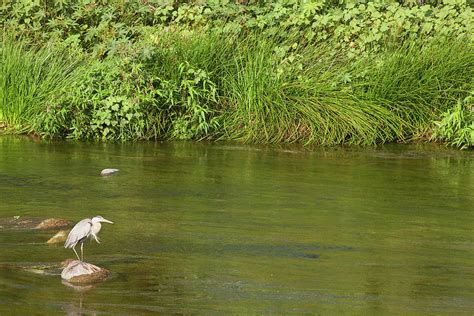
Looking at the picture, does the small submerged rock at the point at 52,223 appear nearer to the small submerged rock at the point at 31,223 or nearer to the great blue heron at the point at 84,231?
the small submerged rock at the point at 31,223

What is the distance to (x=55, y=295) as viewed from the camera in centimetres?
646

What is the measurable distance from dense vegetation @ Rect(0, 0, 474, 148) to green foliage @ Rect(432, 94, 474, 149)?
0.5 inches

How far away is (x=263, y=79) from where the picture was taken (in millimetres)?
12719

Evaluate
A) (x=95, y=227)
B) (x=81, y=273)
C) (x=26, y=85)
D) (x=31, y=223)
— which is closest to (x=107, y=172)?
(x=31, y=223)

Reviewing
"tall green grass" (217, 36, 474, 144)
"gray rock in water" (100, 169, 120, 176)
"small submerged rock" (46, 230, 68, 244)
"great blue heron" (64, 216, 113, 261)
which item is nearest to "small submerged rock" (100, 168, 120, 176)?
"gray rock in water" (100, 169, 120, 176)

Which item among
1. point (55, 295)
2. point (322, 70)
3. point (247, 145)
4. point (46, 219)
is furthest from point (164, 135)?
point (55, 295)

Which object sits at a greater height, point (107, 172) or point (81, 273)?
point (107, 172)

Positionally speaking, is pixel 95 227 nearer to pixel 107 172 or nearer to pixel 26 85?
pixel 107 172

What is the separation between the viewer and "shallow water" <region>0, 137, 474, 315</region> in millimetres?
6539

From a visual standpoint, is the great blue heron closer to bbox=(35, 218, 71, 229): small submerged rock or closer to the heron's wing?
the heron's wing

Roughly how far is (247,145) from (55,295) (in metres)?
6.19

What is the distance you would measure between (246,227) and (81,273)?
1.96m

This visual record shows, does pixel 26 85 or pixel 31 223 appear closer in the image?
pixel 31 223

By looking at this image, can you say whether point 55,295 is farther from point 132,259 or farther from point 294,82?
point 294,82
